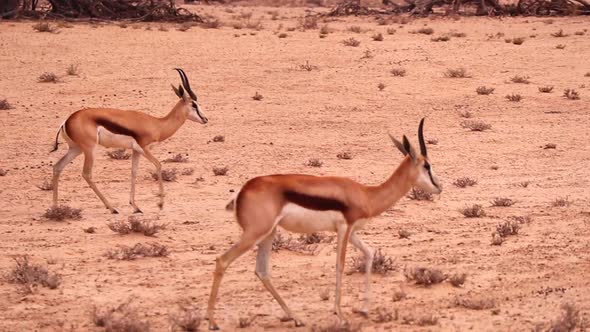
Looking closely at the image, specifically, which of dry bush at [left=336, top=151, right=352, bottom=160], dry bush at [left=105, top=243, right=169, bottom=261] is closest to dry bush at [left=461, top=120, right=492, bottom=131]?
dry bush at [left=336, top=151, right=352, bottom=160]

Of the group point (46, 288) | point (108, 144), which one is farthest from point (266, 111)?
point (46, 288)

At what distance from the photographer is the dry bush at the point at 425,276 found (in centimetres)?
915

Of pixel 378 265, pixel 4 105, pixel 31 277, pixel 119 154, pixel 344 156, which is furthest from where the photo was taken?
pixel 4 105

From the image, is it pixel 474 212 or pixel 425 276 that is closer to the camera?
pixel 425 276

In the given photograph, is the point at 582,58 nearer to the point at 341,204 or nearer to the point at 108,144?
the point at 108,144

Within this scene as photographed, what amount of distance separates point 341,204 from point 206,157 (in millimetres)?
Result: 7815

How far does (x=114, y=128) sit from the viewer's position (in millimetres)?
11977

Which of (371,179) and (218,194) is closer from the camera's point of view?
(218,194)

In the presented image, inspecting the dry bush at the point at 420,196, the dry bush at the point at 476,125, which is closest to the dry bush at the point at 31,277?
the dry bush at the point at 420,196

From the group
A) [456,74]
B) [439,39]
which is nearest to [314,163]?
[456,74]

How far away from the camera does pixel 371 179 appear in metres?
14.1

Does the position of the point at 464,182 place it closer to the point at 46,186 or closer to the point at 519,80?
the point at 46,186

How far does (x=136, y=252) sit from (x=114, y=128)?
7.74 feet

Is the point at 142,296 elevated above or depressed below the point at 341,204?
below
